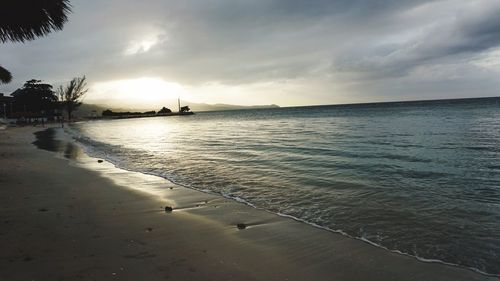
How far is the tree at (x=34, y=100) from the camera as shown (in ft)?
292

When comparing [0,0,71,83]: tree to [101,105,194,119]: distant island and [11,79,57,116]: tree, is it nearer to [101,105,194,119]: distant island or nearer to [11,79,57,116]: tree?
[11,79,57,116]: tree

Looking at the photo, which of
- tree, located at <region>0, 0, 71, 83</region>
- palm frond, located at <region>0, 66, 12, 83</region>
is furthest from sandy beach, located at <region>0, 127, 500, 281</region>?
palm frond, located at <region>0, 66, 12, 83</region>

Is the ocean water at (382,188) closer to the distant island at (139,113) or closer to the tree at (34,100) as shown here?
the tree at (34,100)

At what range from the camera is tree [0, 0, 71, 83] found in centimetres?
1118

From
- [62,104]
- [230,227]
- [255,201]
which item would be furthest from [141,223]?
[62,104]

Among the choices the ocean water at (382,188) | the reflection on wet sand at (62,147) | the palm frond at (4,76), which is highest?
the palm frond at (4,76)

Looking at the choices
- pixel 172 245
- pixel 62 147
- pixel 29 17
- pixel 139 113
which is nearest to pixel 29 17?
pixel 29 17

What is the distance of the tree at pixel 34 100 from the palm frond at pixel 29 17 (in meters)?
85.2

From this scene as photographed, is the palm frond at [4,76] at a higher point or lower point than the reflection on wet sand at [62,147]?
higher

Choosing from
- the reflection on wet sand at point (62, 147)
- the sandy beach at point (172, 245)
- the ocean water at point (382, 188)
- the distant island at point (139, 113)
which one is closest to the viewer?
the sandy beach at point (172, 245)

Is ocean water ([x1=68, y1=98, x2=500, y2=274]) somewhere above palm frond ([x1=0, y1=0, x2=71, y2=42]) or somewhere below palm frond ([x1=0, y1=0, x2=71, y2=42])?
below

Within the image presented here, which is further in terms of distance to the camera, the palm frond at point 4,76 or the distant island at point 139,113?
the distant island at point 139,113

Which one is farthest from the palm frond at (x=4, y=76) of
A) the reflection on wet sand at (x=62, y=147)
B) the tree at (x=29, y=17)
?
the tree at (x=29, y=17)

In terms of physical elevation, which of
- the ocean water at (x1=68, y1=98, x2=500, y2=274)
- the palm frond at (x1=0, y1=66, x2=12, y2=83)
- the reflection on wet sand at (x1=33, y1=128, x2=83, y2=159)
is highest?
the palm frond at (x1=0, y1=66, x2=12, y2=83)
